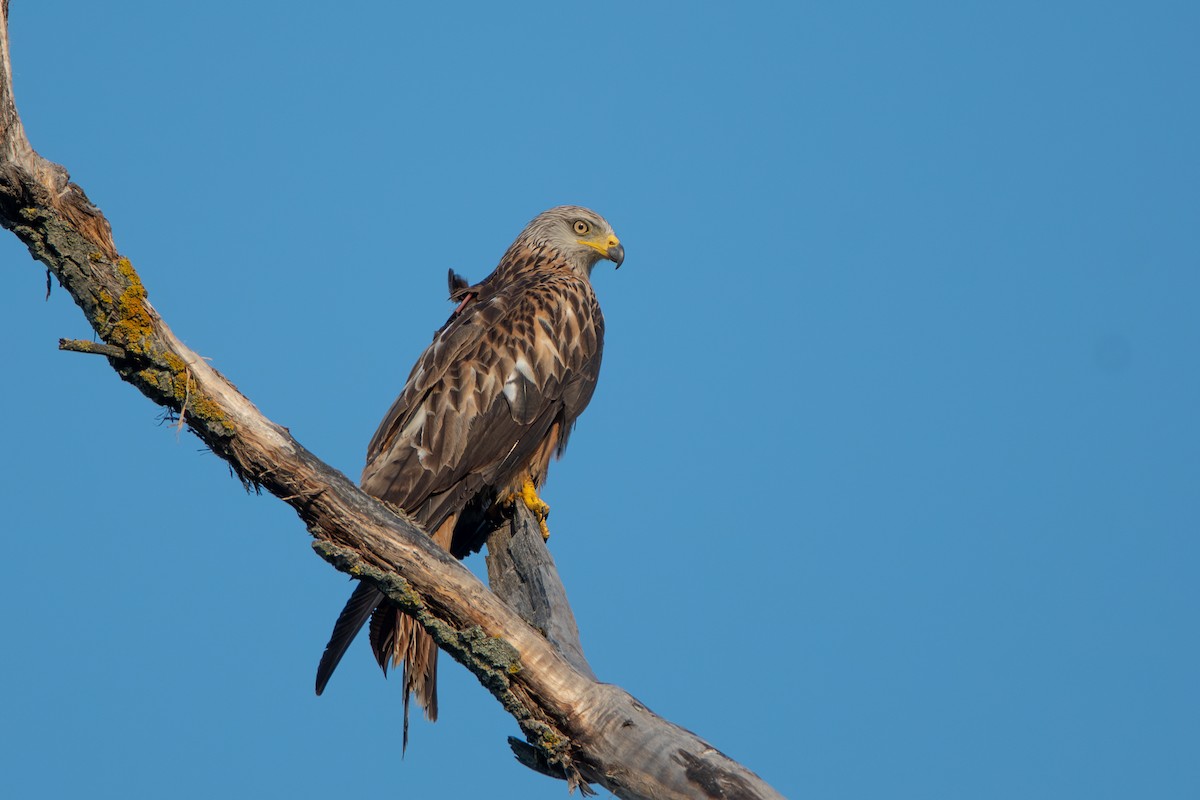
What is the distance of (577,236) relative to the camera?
8258mm

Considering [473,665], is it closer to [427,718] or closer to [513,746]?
[513,746]

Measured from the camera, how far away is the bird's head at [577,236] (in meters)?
8.20

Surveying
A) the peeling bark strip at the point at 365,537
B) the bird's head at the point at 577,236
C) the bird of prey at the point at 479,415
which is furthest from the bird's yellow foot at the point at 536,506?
the peeling bark strip at the point at 365,537

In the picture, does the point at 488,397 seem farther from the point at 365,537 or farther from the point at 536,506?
the point at 365,537

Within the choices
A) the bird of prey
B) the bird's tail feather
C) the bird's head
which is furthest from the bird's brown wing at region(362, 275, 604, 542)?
the bird's tail feather

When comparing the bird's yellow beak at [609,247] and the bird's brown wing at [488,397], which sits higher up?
the bird's yellow beak at [609,247]

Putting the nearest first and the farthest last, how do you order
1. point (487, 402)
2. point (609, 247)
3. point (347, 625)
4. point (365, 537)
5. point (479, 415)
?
point (365, 537)
point (347, 625)
point (479, 415)
point (487, 402)
point (609, 247)

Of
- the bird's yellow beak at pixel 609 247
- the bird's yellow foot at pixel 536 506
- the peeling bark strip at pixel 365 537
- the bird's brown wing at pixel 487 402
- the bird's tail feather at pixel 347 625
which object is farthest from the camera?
the bird's yellow beak at pixel 609 247

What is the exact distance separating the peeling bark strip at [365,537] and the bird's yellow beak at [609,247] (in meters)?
4.36

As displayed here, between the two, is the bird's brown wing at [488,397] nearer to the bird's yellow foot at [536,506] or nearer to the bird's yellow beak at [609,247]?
the bird's yellow foot at [536,506]

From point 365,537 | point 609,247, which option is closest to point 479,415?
point 609,247

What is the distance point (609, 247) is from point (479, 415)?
2.29 m

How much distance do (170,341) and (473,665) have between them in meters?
1.51

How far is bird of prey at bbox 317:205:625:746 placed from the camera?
577 centimetres
